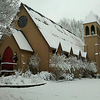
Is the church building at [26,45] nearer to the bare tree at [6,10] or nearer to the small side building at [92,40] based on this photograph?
the bare tree at [6,10]

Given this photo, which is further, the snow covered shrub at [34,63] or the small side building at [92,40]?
the small side building at [92,40]

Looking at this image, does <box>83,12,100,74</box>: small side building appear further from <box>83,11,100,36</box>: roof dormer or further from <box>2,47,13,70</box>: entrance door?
<box>2,47,13,70</box>: entrance door

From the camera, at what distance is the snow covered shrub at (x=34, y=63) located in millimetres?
19667

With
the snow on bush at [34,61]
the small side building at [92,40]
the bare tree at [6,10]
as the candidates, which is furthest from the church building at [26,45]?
the small side building at [92,40]

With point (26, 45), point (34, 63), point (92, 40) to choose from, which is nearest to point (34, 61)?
point (34, 63)

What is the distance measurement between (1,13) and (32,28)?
46.0 ft

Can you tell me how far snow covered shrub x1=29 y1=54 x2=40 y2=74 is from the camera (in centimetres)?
1967

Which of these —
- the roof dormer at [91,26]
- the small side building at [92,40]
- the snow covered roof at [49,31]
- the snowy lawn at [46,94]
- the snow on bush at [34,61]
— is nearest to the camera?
the snowy lawn at [46,94]

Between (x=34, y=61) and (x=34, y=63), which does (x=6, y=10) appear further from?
(x=34, y=61)

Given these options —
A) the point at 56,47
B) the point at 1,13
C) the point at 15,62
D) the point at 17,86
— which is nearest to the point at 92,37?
the point at 56,47

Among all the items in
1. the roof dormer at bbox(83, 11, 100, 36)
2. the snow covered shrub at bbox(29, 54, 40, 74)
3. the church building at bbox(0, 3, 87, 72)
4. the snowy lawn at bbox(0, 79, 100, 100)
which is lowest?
the snowy lawn at bbox(0, 79, 100, 100)

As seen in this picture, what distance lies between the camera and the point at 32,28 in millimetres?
21828

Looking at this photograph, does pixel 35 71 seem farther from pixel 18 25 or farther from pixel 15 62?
pixel 18 25

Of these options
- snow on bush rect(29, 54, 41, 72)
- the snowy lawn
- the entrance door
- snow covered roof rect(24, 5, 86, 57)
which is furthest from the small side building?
the snowy lawn
